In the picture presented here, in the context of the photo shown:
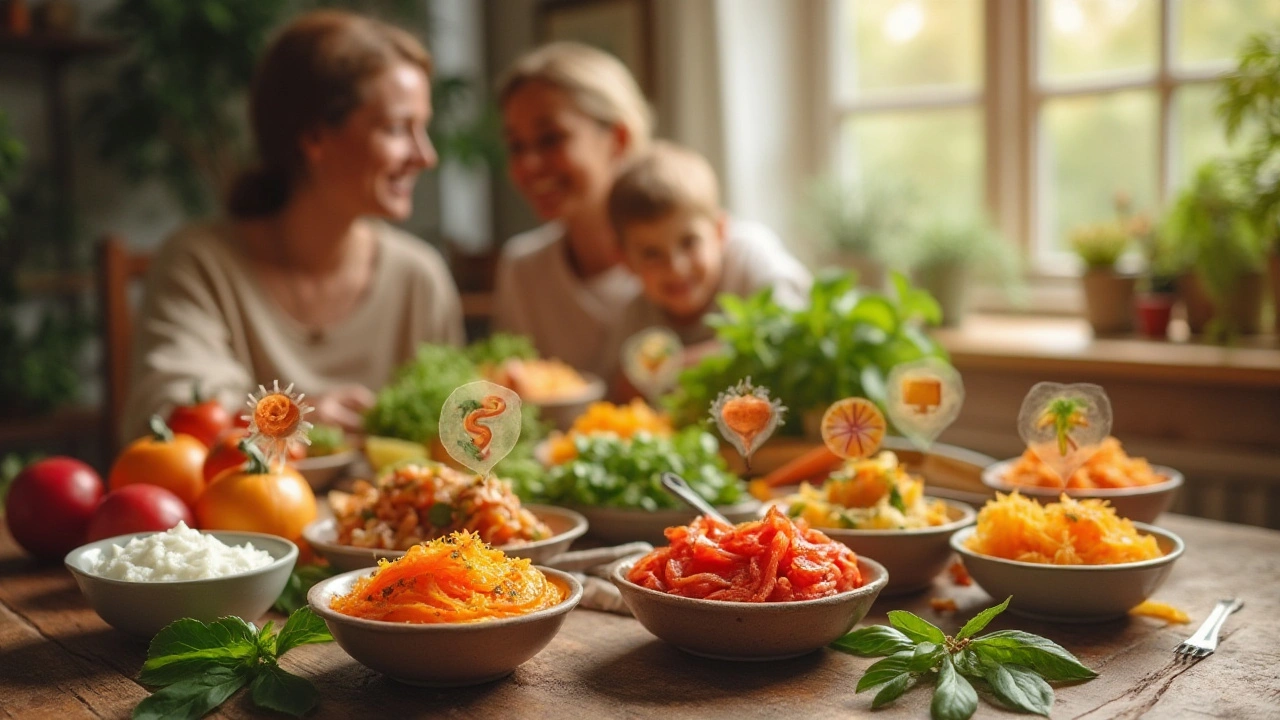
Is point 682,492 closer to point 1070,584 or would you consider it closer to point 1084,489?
point 1070,584

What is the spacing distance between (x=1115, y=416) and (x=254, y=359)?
2344 millimetres

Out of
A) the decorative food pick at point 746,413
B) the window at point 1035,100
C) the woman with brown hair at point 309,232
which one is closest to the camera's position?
the decorative food pick at point 746,413

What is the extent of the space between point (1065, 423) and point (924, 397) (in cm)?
19

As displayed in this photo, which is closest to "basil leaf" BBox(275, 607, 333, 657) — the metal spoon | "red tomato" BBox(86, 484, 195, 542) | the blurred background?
"red tomato" BBox(86, 484, 195, 542)

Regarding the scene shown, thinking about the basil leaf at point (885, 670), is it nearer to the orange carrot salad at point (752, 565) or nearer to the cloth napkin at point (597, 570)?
the orange carrot salad at point (752, 565)

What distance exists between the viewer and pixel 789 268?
10.2ft

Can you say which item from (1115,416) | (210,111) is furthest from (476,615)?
(210,111)

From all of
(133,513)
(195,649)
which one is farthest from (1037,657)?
(133,513)

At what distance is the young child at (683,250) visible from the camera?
2.77 m

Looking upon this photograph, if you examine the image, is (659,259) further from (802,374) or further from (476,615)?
(476,615)

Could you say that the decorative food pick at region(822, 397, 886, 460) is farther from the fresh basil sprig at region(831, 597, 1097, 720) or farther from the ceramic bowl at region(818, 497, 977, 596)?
the fresh basil sprig at region(831, 597, 1097, 720)

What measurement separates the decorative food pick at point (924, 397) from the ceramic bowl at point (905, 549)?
0.17 m

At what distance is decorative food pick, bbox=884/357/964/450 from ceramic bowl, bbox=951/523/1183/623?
0.25 m

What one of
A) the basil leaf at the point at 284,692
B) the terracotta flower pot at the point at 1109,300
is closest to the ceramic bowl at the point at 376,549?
the basil leaf at the point at 284,692
